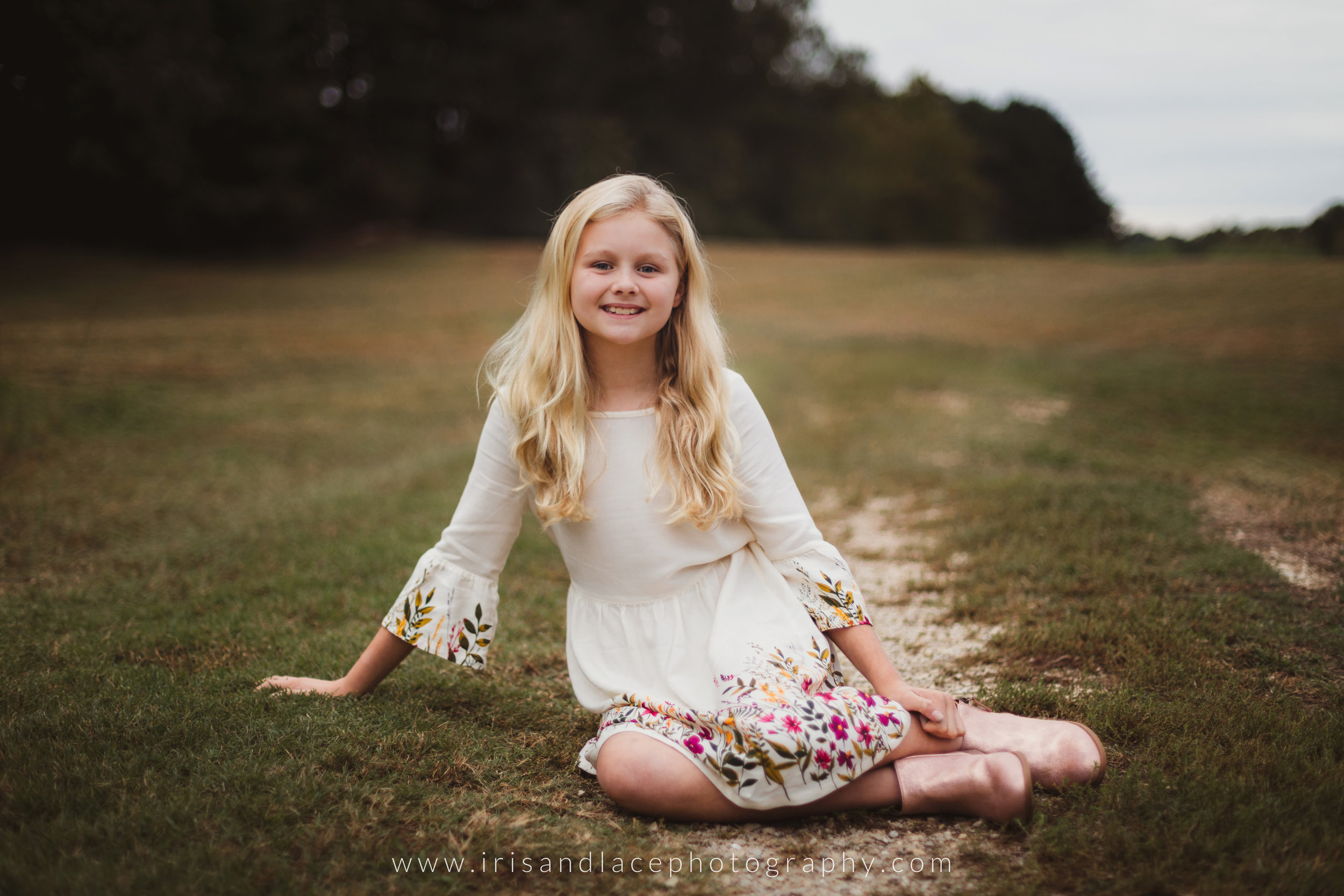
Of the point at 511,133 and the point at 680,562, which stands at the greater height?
the point at 511,133

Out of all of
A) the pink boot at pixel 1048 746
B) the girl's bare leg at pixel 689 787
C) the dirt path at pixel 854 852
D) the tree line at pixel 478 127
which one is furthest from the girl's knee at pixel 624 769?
the tree line at pixel 478 127

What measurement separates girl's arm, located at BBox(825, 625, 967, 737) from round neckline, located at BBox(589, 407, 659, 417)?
0.74m

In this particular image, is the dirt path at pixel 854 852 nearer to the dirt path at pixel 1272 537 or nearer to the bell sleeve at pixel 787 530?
the bell sleeve at pixel 787 530

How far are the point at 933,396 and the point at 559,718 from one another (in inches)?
273

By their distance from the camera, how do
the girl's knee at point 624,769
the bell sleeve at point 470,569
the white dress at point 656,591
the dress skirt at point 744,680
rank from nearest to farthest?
the dress skirt at point 744,680 < the girl's knee at point 624,769 < the white dress at point 656,591 < the bell sleeve at point 470,569

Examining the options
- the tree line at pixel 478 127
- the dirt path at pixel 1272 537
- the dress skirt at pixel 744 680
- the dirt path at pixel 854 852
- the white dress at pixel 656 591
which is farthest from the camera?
the tree line at pixel 478 127

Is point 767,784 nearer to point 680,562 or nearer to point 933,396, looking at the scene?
point 680,562

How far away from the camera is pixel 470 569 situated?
8.27 ft

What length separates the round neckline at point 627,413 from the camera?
8.11ft

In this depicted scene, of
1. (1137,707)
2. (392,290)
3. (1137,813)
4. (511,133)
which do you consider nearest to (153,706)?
(1137,813)

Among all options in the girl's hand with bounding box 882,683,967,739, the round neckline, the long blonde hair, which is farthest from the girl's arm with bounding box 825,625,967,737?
the round neckline

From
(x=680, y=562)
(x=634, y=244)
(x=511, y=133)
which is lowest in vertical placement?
(x=680, y=562)

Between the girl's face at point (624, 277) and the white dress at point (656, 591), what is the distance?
0.24 metres

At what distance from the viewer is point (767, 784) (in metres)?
2.03
